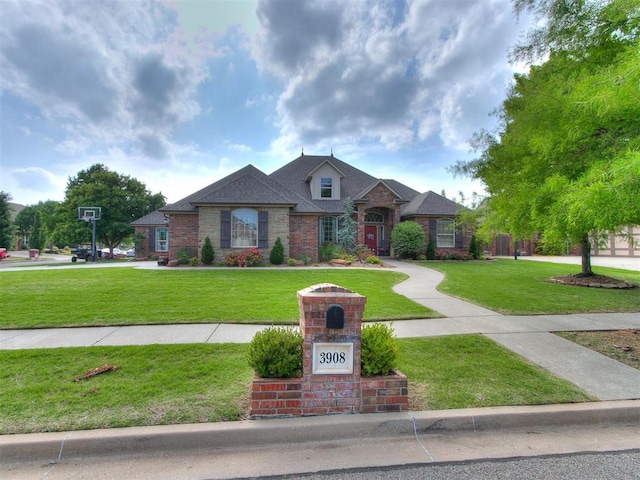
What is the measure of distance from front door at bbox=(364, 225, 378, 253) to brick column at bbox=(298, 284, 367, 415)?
754 inches

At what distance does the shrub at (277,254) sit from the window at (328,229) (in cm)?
408

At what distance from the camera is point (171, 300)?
8.07m

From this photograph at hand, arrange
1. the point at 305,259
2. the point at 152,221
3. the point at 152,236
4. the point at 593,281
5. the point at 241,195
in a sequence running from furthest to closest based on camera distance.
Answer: the point at 152,221
the point at 152,236
the point at 305,259
the point at 241,195
the point at 593,281

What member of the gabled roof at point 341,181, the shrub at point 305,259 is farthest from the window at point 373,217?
the shrub at point 305,259

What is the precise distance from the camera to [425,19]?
10836mm

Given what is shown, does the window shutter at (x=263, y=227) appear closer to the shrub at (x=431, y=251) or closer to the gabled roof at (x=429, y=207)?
the gabled roof at (x=429, y=207)

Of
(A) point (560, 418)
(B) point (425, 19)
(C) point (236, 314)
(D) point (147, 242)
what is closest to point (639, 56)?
(A) point (560, 418)

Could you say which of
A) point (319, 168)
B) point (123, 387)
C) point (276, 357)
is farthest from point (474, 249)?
point (123, 387)

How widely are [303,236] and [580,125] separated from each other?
14.3 m

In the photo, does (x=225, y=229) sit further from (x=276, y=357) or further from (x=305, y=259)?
(x=276, y=357)

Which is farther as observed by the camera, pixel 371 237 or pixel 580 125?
pixel 371 237

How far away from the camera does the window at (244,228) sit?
56.2 ft

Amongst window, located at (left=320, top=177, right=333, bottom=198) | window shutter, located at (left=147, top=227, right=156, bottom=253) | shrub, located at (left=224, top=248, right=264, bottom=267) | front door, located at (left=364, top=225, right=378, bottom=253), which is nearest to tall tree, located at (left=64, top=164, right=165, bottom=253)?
window shutter, located at (left=147, top=227, right=156, bottom=253)

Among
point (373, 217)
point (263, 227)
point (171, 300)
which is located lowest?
point (171, 300)
